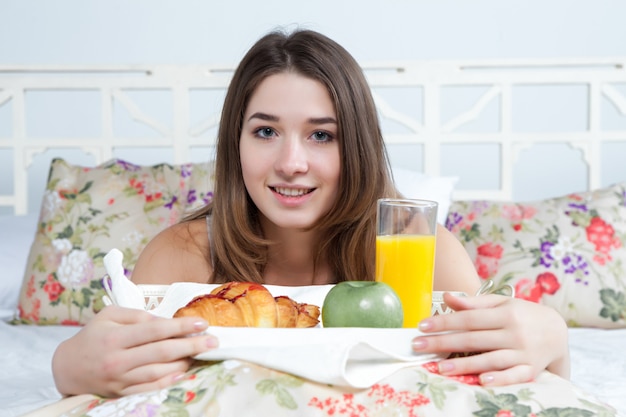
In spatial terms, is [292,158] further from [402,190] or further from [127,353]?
[402,190]

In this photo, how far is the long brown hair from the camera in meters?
1.32

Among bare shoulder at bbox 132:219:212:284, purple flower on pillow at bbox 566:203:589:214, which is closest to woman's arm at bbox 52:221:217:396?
bare shoulder at bbox 132:219:212:284

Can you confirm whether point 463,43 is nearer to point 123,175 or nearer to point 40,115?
point 123,175

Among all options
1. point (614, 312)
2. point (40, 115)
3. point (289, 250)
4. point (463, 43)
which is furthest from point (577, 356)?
point (40, 115)

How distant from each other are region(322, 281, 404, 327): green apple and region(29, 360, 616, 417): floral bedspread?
10 cm

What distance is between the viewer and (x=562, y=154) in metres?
2.85

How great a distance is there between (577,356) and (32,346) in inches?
46.5

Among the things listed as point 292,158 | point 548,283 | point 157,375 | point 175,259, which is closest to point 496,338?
point 157,375

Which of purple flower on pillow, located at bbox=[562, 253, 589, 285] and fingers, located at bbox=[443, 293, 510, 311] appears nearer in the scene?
fingers, located at bbox=[443, 293, 510, 311]

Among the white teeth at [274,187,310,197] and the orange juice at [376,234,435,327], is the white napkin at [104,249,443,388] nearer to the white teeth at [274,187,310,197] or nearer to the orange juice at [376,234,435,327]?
the orange juice at [376,234,435,327]

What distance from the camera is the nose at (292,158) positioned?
1.21m

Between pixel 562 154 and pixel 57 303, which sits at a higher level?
pixel 562 154

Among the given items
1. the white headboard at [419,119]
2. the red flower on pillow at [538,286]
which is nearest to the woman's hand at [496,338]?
the red flower on pillow at [538,286]

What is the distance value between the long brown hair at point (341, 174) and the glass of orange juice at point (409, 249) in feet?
0.91
